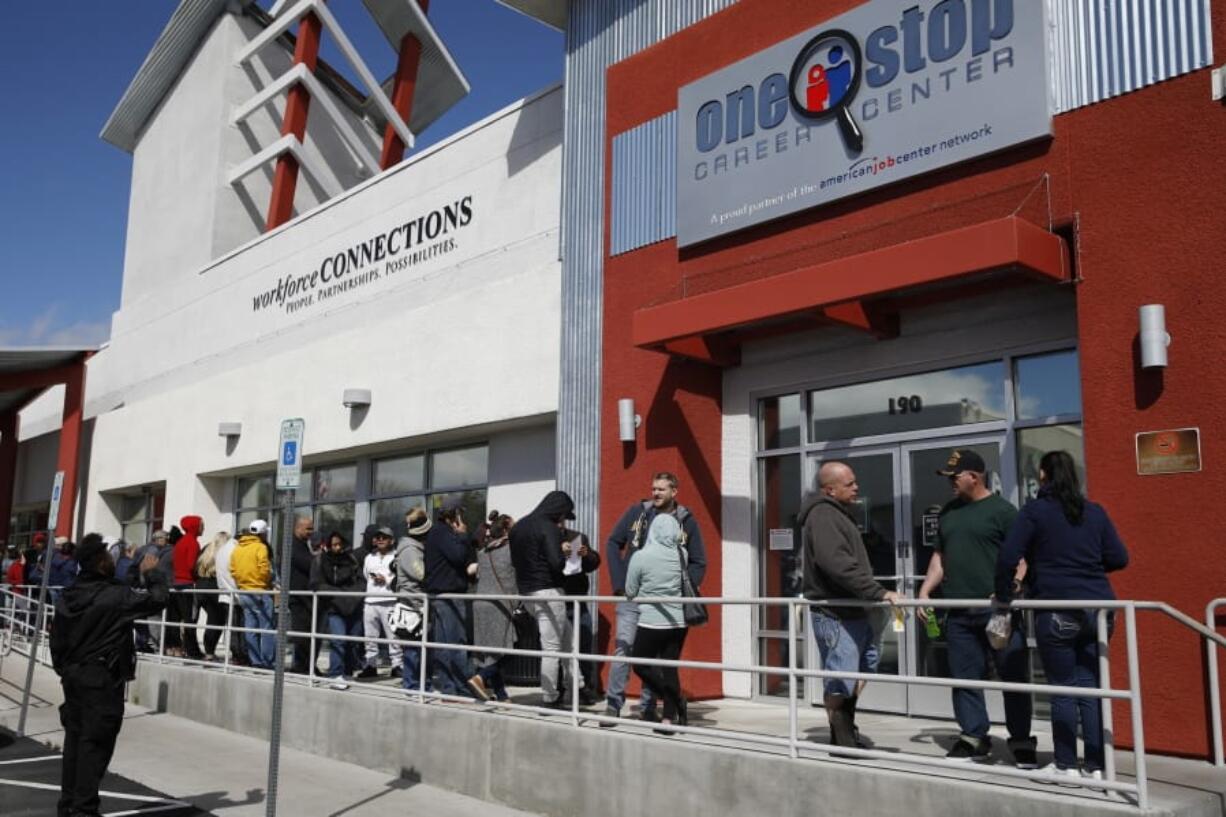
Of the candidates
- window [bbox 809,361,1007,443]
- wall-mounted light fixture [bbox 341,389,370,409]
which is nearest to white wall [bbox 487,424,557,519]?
wall-mounted light fixture [bbox 341,389,370,409]

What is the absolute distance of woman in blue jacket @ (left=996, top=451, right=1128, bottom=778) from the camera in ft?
17.7

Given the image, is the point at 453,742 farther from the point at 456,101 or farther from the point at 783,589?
the point at 456,101

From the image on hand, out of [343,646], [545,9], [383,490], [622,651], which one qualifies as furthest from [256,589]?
[545,9]

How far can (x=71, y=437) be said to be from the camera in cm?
2211

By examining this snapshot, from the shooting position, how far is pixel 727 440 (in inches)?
406

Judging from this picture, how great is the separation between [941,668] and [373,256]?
9961 mm

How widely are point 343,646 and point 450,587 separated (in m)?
2.12

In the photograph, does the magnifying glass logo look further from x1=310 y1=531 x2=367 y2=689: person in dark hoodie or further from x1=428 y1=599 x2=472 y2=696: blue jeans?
x1=310 y1=531 x2=367 y2=689: person in dark hoodie

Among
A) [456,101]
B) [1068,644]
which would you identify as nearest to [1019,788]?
[1068,644]

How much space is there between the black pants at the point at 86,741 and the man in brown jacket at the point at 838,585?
4.33 meters

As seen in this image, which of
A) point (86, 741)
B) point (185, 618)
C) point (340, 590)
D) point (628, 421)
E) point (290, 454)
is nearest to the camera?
point (86, 741)

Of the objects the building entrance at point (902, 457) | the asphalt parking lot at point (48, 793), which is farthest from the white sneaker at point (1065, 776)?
the asphalt parking lot at point (48, 793)

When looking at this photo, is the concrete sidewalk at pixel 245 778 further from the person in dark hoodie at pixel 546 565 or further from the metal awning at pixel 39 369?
the metal awning at pixel 39 369

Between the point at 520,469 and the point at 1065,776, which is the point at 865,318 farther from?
the point at 520,469
